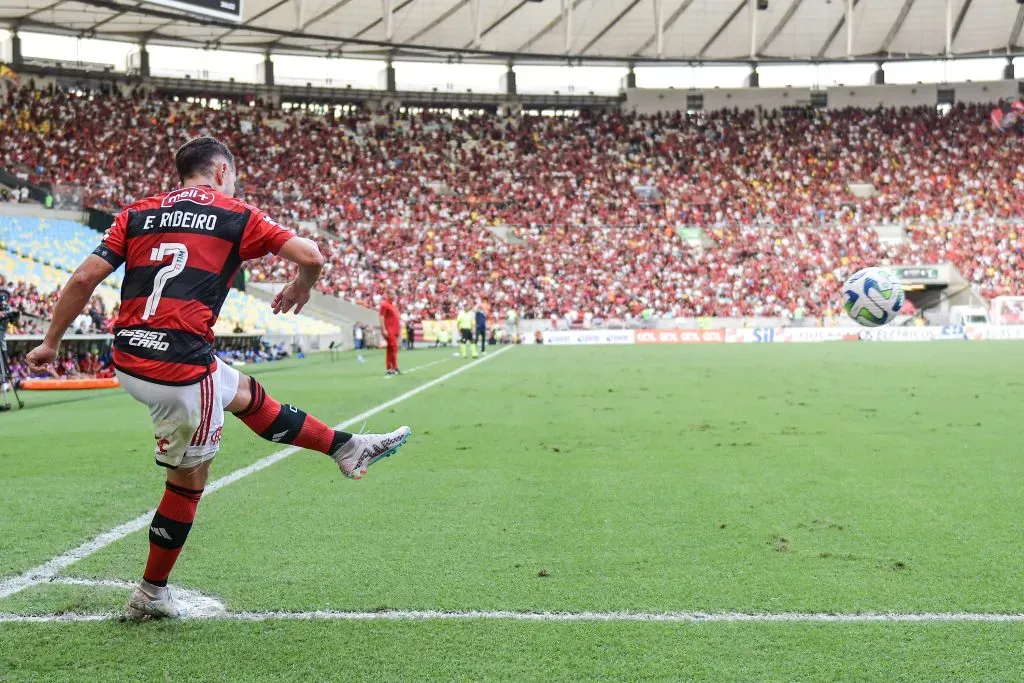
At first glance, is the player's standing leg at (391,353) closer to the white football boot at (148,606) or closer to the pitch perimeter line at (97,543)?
the pitch perimeter line at (97,543)

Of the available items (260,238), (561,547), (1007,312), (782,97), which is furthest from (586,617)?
(782,97)

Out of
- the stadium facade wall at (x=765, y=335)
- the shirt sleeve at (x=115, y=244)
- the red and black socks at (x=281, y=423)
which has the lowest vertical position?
the stadium facade wall at (x=765, y=335)

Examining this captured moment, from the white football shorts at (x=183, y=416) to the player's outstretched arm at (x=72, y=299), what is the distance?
0.30 metres

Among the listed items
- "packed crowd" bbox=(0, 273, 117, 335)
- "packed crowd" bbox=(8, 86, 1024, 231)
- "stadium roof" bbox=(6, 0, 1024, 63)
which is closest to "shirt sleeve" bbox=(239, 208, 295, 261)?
"packed crowd" bbox=(0, 273, 117, 335)

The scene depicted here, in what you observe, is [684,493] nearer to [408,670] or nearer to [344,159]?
[408,670]

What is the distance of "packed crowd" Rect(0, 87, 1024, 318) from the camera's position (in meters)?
45.2

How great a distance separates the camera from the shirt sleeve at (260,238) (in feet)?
12.2

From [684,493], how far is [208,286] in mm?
3756

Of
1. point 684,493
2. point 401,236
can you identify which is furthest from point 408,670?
point 401,236

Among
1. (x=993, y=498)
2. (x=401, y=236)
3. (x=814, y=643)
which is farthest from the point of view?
(x=401, y=236)

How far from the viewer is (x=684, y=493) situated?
629 cm

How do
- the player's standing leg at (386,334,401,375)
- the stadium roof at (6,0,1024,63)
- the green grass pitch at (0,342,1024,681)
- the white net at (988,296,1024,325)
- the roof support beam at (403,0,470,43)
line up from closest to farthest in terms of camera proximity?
the green grass pitch at (0,342,1024,681), the player's standing leg at (386,334,401,375), the white net at (988,296,1024,325), the stadium roof at (6,0,1024,63), the roof support beam at (403,0,470,43)

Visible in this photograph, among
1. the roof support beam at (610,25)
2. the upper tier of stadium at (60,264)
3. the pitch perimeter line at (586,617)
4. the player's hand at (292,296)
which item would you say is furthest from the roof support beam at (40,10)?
the pitch perimeter line at (586,617)

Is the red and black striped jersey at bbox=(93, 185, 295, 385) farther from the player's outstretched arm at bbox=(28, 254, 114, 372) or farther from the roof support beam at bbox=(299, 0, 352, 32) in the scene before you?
the roof support beam at bbox=(299, 0, 352, 32)
